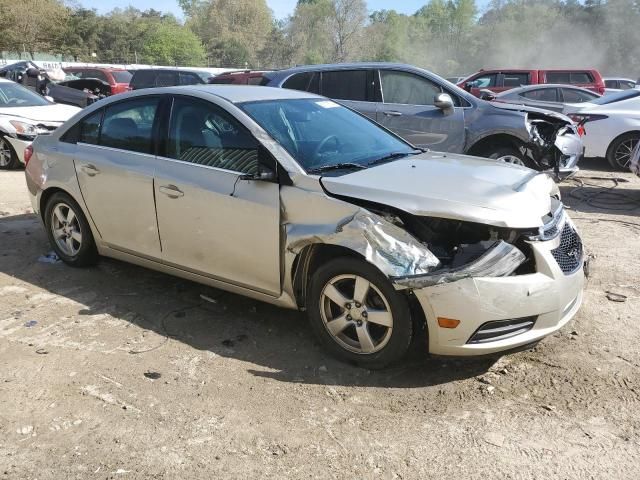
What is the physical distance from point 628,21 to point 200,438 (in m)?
74.2

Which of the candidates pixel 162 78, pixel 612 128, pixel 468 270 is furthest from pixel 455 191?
pixel 162 78

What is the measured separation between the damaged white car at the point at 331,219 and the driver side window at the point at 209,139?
1 centimetres

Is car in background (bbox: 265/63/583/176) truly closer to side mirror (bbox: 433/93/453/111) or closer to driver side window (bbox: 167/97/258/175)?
side mirror (bbox: 433/93/453/111)

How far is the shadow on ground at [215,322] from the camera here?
3.54 m

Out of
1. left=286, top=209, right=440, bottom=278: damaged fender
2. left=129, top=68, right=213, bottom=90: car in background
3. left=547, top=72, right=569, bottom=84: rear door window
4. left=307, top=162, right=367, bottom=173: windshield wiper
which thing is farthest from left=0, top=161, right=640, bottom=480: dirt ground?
left=547, top=72, right=569, bottom=84: rear door window

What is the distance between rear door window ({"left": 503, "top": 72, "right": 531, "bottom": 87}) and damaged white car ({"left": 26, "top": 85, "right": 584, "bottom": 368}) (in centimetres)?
1449

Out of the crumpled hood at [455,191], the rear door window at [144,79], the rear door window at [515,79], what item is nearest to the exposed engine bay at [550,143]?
the crumpled hood at [455,191]

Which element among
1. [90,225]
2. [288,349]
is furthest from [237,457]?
[90,225]

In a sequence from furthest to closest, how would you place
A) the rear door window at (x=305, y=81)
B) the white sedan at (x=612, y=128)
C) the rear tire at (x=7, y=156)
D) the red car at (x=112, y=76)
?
the red car at (x=112, y=76) < the rear tire at (x=7, y=156) < the white sedan at (x=612, y=128) < the rear door window at (x=305, y=81)

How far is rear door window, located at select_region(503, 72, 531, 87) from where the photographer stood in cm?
1777

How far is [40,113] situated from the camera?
10391mm

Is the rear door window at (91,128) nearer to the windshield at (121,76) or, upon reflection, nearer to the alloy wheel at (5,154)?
the alloy wheel at (5,154)

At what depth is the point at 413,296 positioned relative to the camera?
3.28 m

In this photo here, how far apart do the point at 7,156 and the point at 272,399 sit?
885 cm
